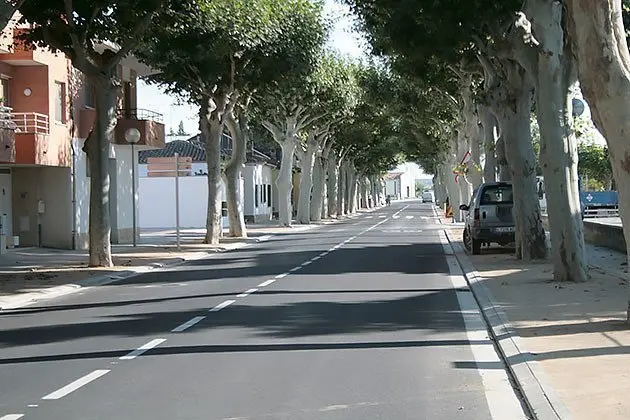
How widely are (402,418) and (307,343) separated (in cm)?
375

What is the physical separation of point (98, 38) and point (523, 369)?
17.7 m

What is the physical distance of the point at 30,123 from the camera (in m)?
28.7

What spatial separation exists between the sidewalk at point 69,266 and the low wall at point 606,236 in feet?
38.6

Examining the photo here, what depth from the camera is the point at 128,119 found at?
3453 centimetres

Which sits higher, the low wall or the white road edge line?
the low wall

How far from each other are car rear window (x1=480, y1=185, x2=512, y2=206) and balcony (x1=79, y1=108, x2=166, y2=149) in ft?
48.0

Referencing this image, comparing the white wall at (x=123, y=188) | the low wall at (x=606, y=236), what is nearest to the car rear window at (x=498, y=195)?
the low wall at (x=606, y=236)

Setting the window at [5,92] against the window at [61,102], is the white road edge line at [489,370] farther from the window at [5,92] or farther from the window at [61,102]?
the window at [61,102]

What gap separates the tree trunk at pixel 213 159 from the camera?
33500mm

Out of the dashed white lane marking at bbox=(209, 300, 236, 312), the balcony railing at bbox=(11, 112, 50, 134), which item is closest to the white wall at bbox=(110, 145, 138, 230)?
the balcony railing at bbox=(11, 112, 50, 134)

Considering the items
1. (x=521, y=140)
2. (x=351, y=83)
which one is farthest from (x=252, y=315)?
(x=351, y=83)

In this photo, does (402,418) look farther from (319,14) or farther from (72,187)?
(319,14)

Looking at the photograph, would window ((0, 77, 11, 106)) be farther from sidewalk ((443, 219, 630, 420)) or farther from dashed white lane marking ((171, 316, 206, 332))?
dashed white lane marking ((171, 316, 206, 332))

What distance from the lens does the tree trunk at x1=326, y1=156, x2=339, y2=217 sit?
70.9m
